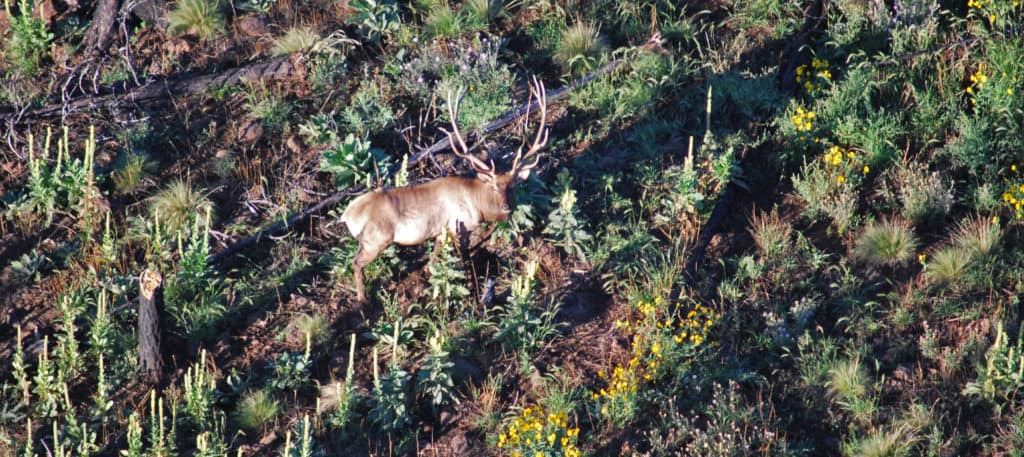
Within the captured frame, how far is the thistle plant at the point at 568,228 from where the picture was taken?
9.66 meters

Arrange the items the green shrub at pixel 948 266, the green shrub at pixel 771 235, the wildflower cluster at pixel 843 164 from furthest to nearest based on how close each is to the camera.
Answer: the wildflower cluster at pixel 843 164, the green shrub at pixel 771 235, the green shrub at pixel 948 266

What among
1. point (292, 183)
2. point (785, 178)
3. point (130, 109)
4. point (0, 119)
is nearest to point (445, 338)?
point (292, 183)

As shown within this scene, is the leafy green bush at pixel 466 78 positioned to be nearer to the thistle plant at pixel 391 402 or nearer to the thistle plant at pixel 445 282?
the thistle plant at pixel 445 282

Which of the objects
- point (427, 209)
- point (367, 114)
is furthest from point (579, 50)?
point (427, 209)

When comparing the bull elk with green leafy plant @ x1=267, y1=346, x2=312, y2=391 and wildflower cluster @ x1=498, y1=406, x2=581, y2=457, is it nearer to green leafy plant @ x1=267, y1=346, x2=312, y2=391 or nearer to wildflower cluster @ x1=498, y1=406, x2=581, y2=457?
green leafy plant @ x1=267, y1=346, x2=312, y2=391

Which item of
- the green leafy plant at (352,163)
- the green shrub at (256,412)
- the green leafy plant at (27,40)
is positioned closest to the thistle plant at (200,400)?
the green shrub at (256,412)

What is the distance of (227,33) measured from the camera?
41.2 feet

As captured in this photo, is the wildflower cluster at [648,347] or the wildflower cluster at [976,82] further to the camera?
the wildflower cluster at [976,82]

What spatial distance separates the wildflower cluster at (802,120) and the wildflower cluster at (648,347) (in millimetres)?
2592

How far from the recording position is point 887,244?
376 inches

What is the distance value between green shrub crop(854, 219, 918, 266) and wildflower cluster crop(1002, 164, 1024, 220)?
96 centimetres

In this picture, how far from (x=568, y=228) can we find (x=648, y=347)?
1.46 metres

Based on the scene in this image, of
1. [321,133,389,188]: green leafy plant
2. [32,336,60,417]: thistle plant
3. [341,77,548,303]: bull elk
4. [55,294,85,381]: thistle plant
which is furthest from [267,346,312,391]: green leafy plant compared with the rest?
[321,133,389,188]: green leafy plant

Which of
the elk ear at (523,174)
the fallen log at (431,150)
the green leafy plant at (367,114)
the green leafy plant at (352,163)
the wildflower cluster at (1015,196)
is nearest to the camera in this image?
the elk ear at (523,174)
